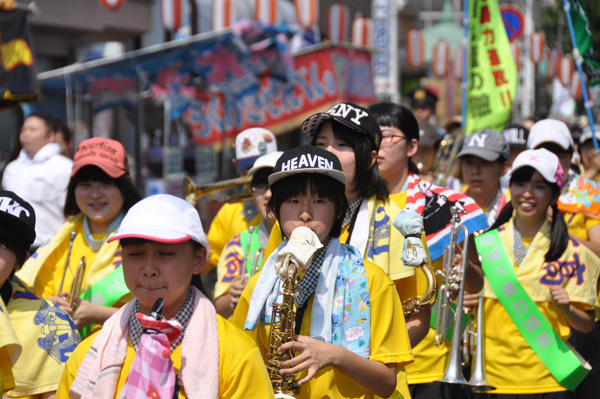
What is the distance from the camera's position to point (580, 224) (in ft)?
17.5

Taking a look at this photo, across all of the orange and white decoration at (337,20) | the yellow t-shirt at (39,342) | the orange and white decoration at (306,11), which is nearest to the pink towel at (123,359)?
the yellow t-shirt at (39,342)

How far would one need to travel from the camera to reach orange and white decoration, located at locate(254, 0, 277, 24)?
14.9 metres

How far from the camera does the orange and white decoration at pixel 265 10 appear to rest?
14914 mm

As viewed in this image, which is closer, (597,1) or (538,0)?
(597,1)

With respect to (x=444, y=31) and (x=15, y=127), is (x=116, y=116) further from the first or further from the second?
(x=444, y=31)

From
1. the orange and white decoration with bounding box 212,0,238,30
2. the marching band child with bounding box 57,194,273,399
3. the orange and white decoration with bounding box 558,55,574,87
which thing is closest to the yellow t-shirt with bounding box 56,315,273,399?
the marching band child with bounding box 57,194,273,399

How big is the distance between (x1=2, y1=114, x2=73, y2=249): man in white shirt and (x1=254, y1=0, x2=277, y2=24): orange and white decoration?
873cm

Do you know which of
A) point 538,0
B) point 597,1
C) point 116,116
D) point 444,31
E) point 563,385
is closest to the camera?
point 563,385

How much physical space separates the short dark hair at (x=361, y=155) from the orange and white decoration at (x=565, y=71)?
25223 millimetres

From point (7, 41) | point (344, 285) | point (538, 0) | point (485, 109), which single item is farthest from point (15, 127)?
point (538, 0)

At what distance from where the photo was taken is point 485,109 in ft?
22.1

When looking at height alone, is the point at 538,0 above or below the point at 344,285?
above

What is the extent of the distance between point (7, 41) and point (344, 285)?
26.3 ft

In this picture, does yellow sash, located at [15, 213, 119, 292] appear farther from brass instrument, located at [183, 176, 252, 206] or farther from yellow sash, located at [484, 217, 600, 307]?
yellow sash, located at [484, 217, 600, 307]
